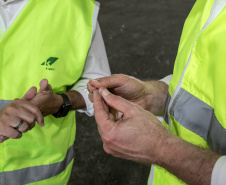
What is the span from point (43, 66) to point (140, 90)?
16.6 inches

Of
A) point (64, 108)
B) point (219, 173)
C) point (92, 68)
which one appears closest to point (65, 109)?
point (64, 108)

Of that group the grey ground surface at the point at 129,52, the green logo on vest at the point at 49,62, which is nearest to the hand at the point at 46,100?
the green logo on vest at the point at 49,62

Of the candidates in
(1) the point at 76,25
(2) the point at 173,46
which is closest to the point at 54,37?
(1) the point at 76,25

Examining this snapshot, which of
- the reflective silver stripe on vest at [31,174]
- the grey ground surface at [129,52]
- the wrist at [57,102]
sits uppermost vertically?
the wrist at [57,102]

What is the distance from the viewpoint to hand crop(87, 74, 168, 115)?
1142mm

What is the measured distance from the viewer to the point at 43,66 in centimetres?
122

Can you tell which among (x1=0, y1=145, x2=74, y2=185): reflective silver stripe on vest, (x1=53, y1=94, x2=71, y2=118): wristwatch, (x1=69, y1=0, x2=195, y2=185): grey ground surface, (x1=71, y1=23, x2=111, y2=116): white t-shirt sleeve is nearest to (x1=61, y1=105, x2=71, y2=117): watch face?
(x1=53, y1=94, x2=71, y2=118): wristwatch

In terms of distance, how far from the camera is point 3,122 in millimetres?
1024

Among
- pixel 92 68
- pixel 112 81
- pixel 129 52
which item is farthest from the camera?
pixel 129 52

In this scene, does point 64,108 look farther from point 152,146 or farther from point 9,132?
point 152,146

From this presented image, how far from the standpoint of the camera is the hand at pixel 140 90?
114cm

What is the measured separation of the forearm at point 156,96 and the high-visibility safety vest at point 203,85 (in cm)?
26

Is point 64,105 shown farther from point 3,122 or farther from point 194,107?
point 194,107

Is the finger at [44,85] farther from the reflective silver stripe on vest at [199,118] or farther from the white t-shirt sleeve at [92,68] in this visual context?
the reflective silver stripe on vest at [199,118]
